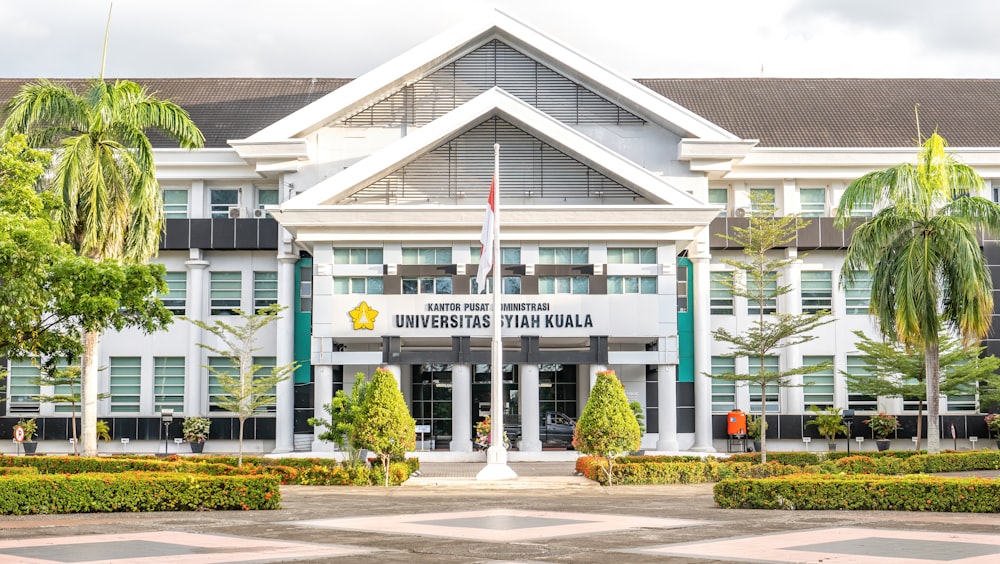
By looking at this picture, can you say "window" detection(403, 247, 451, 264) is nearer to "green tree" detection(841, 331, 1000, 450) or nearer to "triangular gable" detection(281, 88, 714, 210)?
"triangular gable" detection(281, 88, 714, 210)

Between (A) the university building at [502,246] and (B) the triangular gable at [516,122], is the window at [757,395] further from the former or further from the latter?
(B) the triangular gable at [516,122]

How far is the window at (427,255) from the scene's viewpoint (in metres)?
39.8

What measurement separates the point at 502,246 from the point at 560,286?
2.56 metres

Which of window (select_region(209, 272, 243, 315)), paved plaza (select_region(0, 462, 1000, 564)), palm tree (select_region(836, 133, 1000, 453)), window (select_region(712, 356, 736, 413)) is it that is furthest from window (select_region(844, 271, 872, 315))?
window (select_region(209, 272, 243, 315))

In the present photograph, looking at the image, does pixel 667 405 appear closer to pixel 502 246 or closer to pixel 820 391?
pixel 502 246

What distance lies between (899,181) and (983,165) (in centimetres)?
1660

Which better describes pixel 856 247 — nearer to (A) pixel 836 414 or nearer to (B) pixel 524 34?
(A) pixel 836 414

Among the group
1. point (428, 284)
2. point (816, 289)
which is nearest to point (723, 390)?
point (816, 289)

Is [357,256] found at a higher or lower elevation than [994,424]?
higher

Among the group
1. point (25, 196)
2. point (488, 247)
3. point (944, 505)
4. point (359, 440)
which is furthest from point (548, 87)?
point (944, 505)

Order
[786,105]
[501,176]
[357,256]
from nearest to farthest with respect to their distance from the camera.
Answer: [357,256]
[501,176]
[786,105]

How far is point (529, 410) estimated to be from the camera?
1522 inches

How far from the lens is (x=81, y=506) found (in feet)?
61.7

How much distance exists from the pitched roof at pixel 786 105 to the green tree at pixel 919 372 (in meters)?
9.58
